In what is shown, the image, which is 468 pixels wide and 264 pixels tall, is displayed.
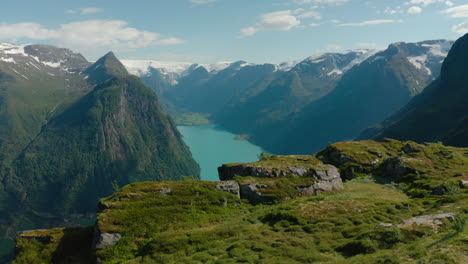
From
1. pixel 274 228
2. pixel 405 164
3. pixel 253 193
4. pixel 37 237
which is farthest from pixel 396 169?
pixel 37 237

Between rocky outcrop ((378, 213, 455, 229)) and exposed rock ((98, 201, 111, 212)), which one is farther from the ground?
rocky outcrop ((378, 213, 455, 229))

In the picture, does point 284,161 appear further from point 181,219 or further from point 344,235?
point 344,235

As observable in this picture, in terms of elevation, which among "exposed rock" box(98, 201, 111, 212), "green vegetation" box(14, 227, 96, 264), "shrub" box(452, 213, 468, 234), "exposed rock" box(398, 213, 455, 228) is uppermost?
"shrub" box(452, 213, 468, 234)

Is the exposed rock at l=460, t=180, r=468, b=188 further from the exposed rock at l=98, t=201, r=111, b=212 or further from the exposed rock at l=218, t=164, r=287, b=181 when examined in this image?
the exposed rock at l=98, t=201, r=111, b=212

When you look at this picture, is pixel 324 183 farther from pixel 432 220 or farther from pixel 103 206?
pixel 103 206

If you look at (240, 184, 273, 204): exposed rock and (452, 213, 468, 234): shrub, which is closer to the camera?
(452, 213, 468, 234): shrub

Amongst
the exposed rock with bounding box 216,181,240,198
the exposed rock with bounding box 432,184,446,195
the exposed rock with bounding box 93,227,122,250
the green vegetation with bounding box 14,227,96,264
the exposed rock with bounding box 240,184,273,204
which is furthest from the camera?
the exposed rock with bounding box 240,184,273,204

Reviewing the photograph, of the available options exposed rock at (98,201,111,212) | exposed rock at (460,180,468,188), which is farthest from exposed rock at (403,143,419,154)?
exposed rock at (98,201,111,212)
